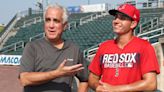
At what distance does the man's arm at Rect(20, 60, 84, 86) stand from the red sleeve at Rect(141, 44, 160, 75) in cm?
53

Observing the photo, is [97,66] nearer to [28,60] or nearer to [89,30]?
[28,60]

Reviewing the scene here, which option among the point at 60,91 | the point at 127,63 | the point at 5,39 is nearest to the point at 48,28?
the point at 60,91

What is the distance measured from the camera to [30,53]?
106 inches

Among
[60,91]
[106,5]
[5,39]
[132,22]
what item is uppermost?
[132,22]

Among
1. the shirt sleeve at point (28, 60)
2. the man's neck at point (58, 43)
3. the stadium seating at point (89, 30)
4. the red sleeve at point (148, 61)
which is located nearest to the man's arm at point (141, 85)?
the red sleeve at point (148, 61)

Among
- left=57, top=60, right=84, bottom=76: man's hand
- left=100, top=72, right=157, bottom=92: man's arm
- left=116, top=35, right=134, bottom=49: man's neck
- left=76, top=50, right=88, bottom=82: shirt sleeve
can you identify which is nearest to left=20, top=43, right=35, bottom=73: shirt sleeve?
left=57, top=60, right=84, bottom=76: man's hand

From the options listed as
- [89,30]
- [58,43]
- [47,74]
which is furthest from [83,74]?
[89,30]

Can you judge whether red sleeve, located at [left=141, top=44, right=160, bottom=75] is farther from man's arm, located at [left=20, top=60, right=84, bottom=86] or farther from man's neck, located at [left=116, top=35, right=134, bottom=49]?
man's arm, located at [left=20, top=60, right=84, bottom=86]

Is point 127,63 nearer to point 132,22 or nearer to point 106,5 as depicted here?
point 132,22

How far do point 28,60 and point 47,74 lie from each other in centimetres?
23

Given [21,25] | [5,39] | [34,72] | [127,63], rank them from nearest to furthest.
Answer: [34,72]
[127,63]
[5,39]
[21,25]

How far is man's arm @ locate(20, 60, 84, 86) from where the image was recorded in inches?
96.9

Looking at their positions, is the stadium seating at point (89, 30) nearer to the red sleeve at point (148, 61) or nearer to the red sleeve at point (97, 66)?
the red sleeve at point (97, 66)

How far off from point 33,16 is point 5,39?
401 cm
